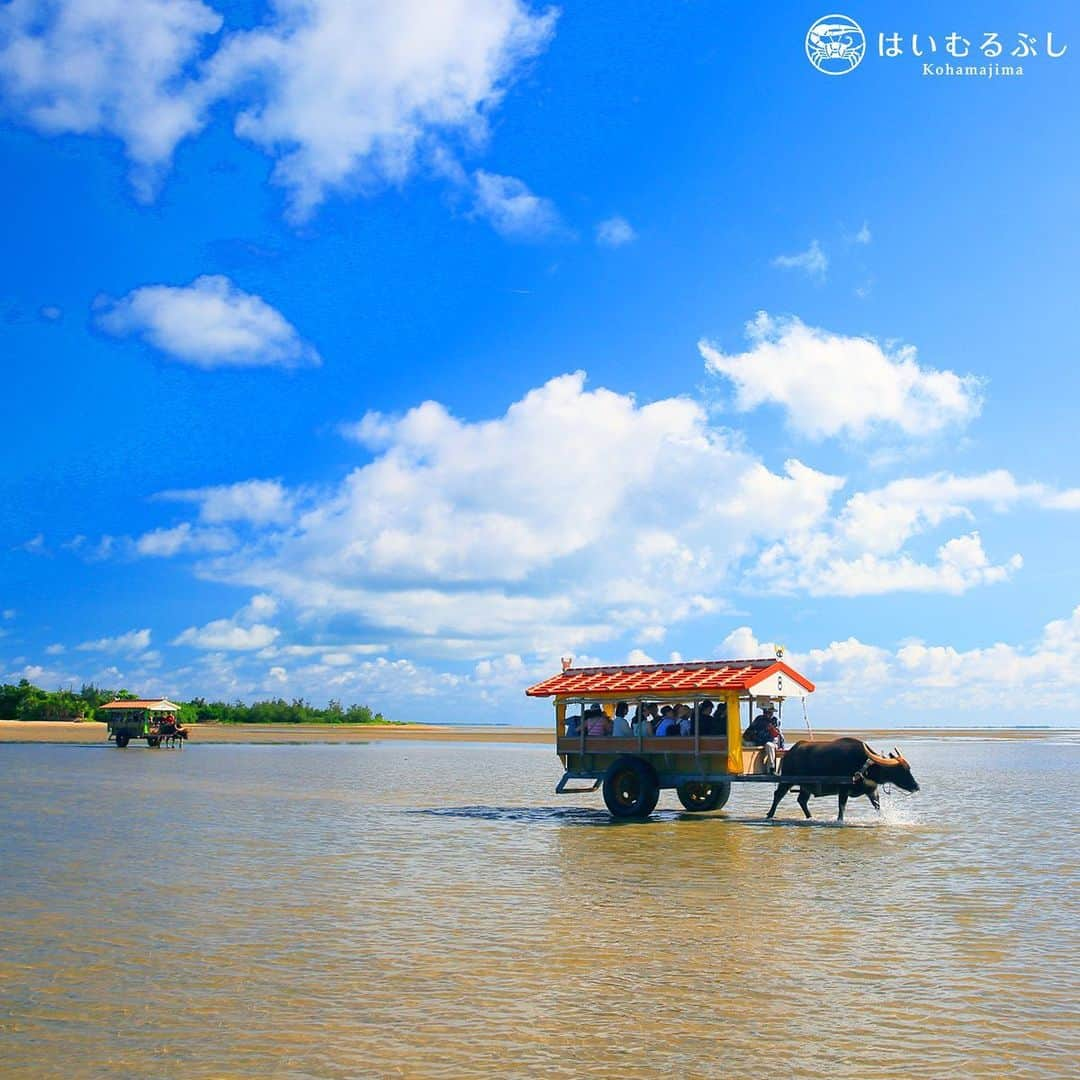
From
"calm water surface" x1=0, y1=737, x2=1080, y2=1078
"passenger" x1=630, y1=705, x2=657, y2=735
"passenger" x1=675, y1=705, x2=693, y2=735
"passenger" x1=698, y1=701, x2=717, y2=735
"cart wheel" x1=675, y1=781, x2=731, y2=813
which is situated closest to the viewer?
"calm water surface" x1=0, y1=737, x2=1080, y2=1078

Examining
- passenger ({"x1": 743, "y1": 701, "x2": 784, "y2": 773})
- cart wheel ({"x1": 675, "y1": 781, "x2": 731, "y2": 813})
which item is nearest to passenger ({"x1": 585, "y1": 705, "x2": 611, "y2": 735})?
cart wheel ({"x1": 675, "y1": 781, "x2": 731, "y2": 813})

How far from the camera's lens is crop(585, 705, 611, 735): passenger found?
23.1 metres

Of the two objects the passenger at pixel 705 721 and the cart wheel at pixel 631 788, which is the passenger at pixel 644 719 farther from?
the passenger at pixel 705 721

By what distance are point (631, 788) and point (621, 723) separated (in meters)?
1.37

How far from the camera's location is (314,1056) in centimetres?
714

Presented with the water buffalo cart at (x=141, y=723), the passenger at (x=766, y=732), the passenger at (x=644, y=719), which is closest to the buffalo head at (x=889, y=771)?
the passenger at (x=766, y=732)

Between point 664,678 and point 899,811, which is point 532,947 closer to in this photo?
point 664,678

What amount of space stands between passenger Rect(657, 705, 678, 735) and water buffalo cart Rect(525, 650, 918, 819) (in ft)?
0.15

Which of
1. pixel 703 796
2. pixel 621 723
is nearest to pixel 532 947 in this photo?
pixel 621 723

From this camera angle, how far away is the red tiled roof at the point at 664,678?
21.1 metres

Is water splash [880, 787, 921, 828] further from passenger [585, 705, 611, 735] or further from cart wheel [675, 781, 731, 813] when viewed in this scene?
passenger [585, 705, 611, 735]

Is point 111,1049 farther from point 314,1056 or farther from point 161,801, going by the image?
point 161,801

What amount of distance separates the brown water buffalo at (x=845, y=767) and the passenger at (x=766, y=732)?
0.93ft

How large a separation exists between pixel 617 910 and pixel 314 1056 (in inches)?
222
